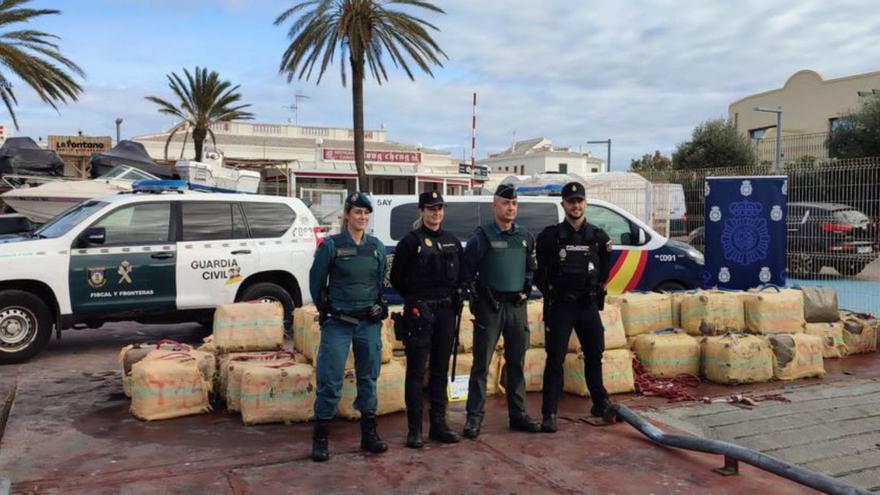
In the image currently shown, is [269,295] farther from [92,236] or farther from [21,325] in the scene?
[21,325]

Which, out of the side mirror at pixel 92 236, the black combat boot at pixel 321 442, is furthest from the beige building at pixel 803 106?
the black combat boot at pixel 321 442

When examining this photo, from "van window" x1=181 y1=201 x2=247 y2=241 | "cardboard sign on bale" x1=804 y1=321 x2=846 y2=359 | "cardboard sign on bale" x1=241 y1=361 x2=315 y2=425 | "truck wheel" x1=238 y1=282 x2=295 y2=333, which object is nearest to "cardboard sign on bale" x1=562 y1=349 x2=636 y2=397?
"cardboard sign on bale" x1=241 y1=361 x2=315 y2=425

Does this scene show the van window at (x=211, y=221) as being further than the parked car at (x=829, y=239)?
No

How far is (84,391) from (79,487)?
2762mm

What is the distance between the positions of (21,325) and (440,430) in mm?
5288

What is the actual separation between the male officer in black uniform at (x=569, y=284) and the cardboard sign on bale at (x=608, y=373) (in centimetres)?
79

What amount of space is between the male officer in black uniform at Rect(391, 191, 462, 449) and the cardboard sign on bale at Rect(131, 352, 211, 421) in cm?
198

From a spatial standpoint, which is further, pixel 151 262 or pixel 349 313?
pixel 151 262

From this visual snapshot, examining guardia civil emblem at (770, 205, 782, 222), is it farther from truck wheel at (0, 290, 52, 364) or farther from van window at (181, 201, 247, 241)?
truck wheel at (0, 290, 52, 364)

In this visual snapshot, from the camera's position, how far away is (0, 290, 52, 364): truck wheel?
7.91 m

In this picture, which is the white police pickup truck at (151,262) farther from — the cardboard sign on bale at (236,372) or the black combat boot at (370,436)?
the black combat boot at (370,436)

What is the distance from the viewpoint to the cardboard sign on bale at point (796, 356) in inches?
287

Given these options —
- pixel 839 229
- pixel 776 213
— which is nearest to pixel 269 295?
pixel 776 213

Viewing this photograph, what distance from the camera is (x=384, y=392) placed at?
6109mm
